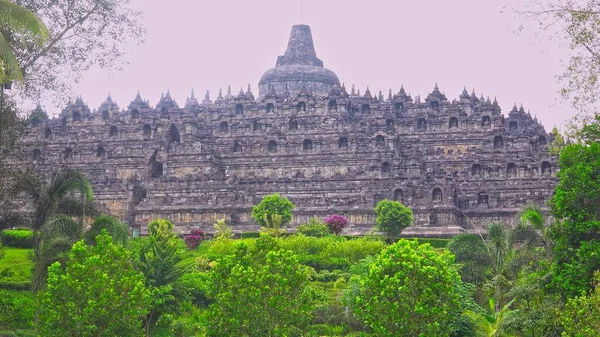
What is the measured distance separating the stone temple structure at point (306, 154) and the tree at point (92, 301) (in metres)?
30.7

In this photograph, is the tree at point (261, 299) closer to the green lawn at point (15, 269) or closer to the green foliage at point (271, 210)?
the green lawn at point (15, 269)

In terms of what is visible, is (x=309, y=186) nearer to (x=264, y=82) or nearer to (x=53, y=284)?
(x=264, y=82)

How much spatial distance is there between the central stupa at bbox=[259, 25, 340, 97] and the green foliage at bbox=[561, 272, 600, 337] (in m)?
57.6

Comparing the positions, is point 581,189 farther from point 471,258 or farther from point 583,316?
point 471,258

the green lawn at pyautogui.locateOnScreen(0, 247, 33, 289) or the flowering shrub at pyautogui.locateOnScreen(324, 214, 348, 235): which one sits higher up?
the flowering shrub at pyautogui.locateOnScreen(324, 214, 348, 235)

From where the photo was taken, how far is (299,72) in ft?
281

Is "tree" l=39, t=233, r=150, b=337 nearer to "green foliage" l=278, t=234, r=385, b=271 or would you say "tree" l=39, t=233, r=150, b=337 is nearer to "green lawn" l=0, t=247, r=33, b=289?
"green lawn" l=0, t=247, r=33, b=289

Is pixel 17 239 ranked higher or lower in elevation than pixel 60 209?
lower

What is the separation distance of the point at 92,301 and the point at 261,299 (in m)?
5.21

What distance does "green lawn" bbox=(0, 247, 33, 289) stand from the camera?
3806 cm

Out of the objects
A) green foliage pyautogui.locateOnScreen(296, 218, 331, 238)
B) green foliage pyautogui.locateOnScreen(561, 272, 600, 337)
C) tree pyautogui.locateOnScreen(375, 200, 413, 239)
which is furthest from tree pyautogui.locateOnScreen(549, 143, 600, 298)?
green foliage pyautogui.locateOnScreen(296, 218, 331, 238)

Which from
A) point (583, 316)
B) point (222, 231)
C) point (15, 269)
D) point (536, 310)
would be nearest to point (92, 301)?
point (536, 310)

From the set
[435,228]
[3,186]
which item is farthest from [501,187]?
[3,186]

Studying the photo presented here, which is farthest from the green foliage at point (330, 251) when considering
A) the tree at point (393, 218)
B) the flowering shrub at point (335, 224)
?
the flowering shrub at point (335, 224)
